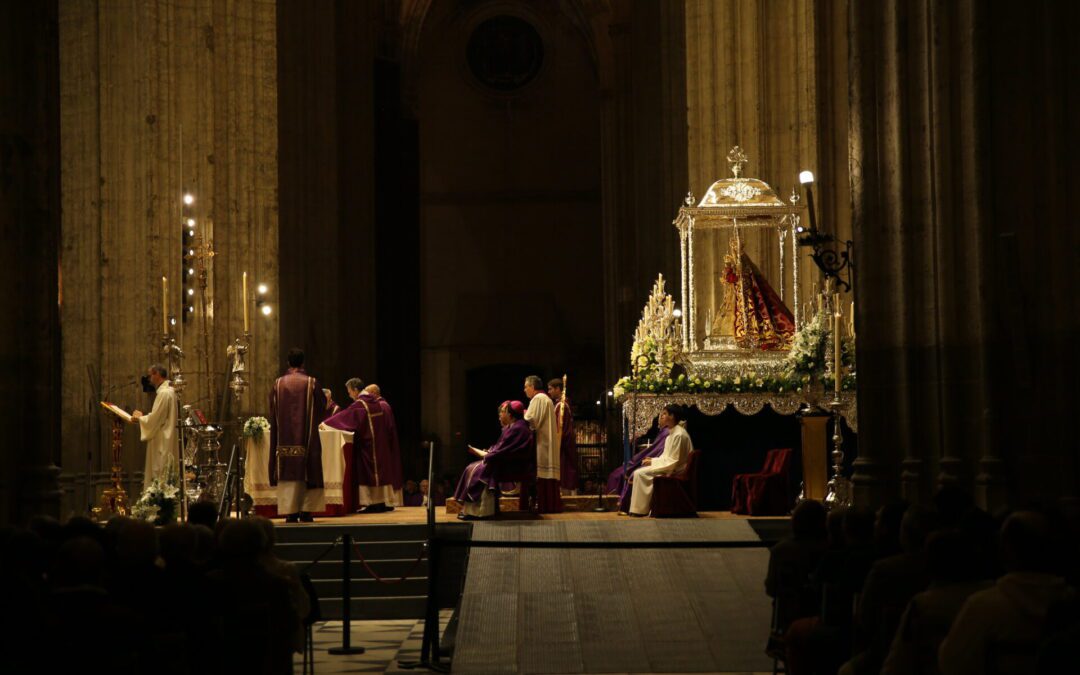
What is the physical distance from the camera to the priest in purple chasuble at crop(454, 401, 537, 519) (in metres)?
16.2

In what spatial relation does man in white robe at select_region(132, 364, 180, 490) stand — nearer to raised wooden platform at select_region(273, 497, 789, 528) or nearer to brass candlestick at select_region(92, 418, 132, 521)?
brass candlestick at select_region(92, 418, 132, 521)

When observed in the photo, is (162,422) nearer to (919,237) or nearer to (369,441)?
(369,441)

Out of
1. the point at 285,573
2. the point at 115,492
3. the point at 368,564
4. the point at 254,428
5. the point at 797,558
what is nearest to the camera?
the point at 285,573

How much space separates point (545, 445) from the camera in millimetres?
16750

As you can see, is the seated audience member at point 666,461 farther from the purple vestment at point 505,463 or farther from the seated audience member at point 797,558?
the seated audience member at point 797,558

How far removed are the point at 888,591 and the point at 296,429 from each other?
11.4 metres

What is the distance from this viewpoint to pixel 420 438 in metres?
39.1

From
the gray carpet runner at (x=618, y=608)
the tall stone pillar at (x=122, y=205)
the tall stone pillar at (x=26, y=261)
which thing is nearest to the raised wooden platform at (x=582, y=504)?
the tall stone pillar at (x=122, y=205)

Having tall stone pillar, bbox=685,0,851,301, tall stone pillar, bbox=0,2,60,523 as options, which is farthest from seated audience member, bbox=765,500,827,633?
tall stone pillar, bbox=685,0,851,301

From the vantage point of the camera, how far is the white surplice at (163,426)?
15242 millimetres

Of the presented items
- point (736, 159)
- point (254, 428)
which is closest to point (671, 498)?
point (254, 428)

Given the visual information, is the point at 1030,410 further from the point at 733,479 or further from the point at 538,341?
the point at 538,341

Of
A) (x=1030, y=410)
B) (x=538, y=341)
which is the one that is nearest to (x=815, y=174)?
(x=1030, y=410)

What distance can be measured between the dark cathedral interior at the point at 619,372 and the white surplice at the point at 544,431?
0.03 metres
